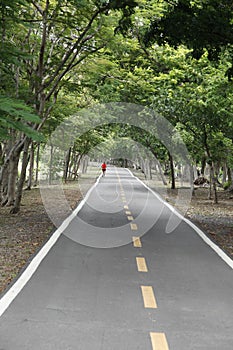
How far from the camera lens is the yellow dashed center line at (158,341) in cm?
491

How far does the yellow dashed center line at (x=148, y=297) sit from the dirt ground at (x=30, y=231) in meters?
2.15

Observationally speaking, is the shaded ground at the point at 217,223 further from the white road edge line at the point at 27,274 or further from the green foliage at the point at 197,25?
the green foliage at the point at 197,25

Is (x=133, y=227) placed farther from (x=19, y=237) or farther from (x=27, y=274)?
(x=27, y=274)

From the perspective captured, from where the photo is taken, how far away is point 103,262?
881cm

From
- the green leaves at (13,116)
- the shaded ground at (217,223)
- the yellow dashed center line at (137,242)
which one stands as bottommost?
the shaded ground at (217,223)

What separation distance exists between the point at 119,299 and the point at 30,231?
21.4ft

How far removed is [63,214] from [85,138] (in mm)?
25717

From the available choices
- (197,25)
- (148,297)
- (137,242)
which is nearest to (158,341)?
(148,297)

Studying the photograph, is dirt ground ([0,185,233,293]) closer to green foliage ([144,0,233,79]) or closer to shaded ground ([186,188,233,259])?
shaded ground ([186,188,233,259])

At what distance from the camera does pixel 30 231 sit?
1258 centimetres

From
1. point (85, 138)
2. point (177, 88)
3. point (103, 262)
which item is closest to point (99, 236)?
point (103, 262)

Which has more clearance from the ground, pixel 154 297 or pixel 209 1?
pixel 209 1

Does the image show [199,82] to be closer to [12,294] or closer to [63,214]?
[63,214]

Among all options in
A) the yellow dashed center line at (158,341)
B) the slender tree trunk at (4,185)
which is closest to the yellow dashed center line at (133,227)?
the slender tree trunk at (4,185)
